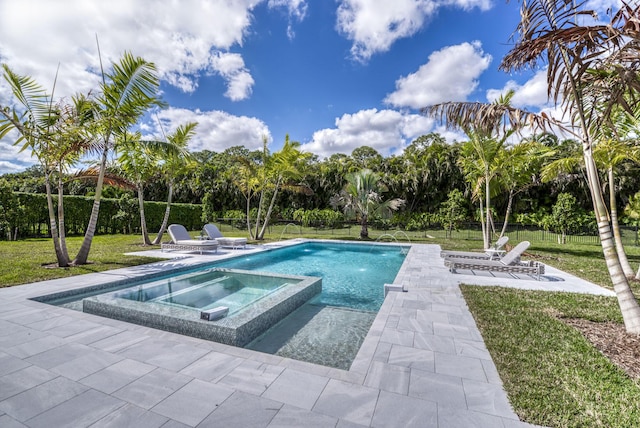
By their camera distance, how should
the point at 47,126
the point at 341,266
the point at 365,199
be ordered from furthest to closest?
the point at 365,199 → the point at 341,266 → the point at 47,126

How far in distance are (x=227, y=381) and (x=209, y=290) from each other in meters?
3.43

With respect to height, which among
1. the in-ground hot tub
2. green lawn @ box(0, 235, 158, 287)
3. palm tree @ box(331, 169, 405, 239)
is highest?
palm tree @ box(331, 169, 405, 239)

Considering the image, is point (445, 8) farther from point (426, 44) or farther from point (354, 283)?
point (354, 283)

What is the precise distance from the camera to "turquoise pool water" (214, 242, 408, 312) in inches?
233

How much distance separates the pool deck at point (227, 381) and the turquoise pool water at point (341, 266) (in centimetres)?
200

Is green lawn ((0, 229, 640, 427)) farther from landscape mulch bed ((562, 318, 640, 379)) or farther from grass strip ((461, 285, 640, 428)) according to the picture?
landscape mulch bed ((562, 318, 640, 379))

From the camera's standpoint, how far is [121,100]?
7336 millimetres

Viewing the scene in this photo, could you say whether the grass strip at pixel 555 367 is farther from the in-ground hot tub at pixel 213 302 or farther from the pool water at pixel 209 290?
the pool water at pixel 209 290

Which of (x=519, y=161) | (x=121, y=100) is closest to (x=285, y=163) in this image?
(x=121, y=100)

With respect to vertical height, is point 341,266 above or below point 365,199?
below

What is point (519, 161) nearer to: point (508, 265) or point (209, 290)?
point (508, 265)

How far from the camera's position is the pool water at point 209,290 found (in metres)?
4.99

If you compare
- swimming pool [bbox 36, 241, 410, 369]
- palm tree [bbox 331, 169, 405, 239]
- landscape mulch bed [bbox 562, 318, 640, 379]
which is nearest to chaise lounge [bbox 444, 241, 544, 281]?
swimming pool [bbox 36, 241, 410, 369]

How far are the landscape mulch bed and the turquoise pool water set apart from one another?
9.39ft
